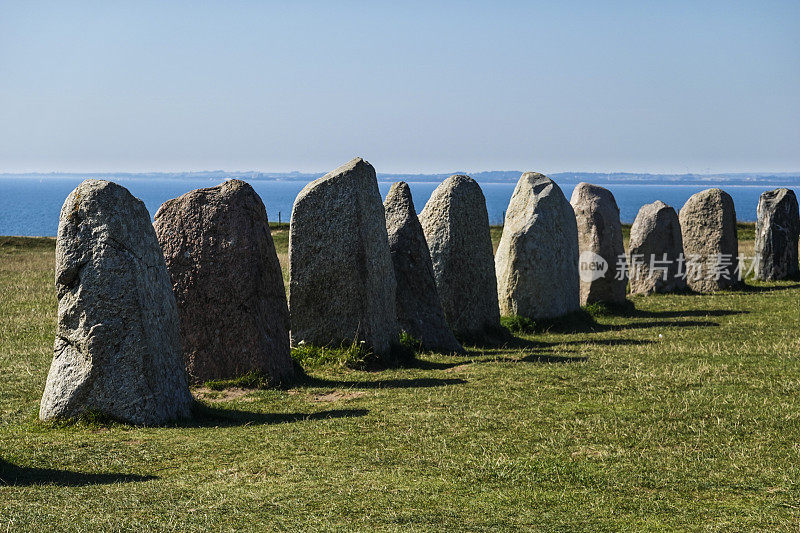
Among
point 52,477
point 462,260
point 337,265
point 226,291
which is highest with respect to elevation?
point 337,265

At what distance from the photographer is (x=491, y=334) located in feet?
58.3

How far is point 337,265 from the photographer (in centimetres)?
1449

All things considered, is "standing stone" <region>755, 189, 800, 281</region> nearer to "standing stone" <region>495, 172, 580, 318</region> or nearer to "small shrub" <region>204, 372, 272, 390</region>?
"standing stone" <region>495, 172, 580, 318</region>

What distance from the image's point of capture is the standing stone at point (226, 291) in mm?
12445

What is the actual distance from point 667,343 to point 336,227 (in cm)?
640

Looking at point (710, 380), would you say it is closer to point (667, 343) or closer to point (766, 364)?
point (766, 364)

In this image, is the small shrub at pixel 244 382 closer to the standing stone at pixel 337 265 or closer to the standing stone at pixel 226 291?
the standing stone at pixel 226 291

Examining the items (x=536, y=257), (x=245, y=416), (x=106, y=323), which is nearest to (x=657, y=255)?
(x=536, y=257)

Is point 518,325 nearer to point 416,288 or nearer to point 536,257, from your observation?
point 536,257

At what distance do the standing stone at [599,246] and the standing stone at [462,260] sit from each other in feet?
16.5

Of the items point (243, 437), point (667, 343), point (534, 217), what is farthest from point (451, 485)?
point (534, 217)

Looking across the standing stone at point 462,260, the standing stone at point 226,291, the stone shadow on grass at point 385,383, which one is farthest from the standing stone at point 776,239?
the standing stone at point 226,291

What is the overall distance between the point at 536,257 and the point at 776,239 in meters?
12.6

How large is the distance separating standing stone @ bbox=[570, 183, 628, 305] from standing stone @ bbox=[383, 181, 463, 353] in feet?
22.4
